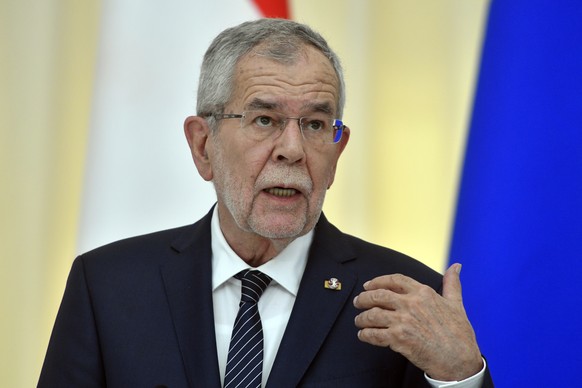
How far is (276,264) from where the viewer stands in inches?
99.1

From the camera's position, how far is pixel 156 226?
11.1 ft

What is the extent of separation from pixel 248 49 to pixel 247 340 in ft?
2.63

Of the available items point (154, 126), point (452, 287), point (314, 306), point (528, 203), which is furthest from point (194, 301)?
point (528, 203)

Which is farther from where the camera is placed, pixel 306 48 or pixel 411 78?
pixel 411 78

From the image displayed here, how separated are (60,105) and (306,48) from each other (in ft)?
4.28

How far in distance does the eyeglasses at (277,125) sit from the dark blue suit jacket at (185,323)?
0.30 m

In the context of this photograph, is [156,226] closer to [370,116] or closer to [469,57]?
[370,116]

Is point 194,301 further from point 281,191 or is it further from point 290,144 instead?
point 290,144

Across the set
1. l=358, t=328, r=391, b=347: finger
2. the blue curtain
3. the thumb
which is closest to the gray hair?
the thumb

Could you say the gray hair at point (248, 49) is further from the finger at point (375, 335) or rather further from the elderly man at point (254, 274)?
the finger at point (375, 335)

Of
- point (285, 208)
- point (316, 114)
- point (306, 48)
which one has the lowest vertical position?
point (285, 208)

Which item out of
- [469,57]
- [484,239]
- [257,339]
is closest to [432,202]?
[484,239]

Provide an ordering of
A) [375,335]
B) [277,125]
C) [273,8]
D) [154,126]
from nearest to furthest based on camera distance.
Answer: [375,335], [277,125], [154,126], [273,8]

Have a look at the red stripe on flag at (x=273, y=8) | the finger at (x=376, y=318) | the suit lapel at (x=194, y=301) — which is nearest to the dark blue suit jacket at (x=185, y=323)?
the suit lapel at (x=194, y=301)
